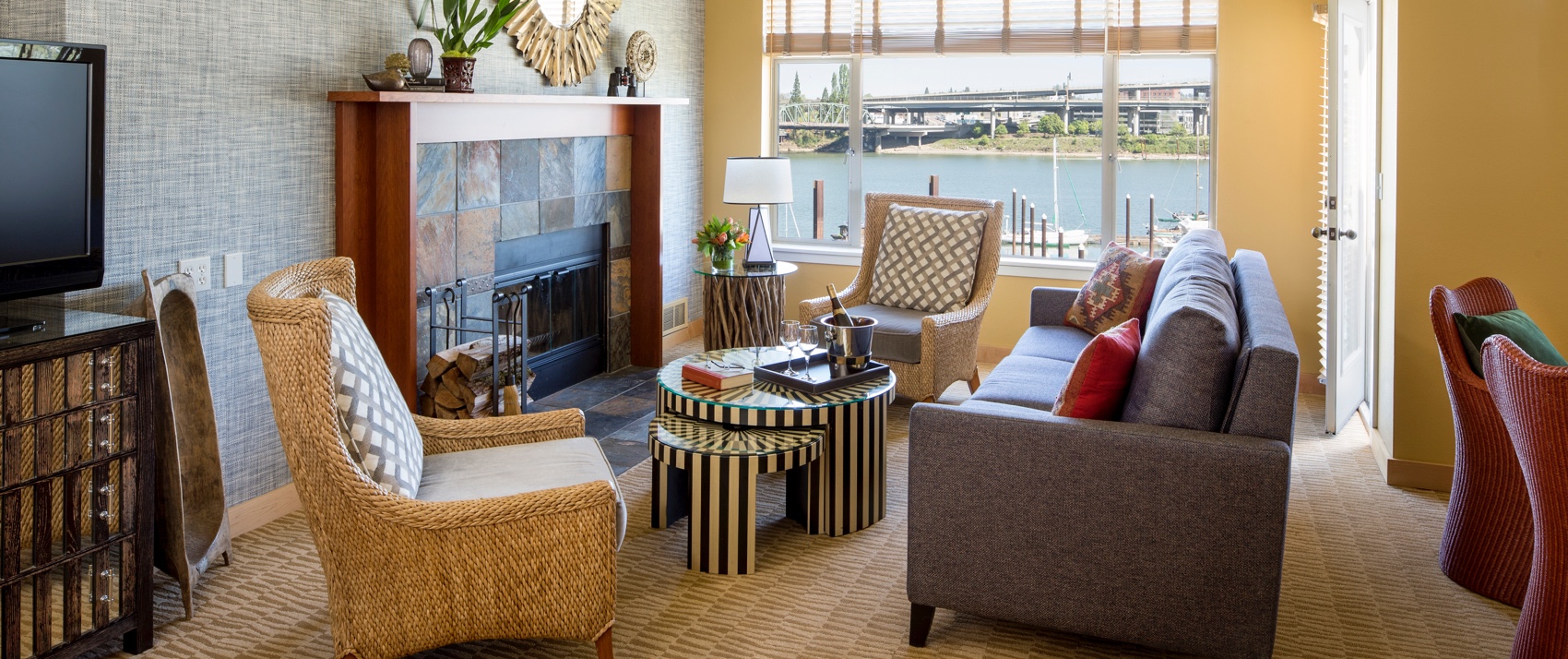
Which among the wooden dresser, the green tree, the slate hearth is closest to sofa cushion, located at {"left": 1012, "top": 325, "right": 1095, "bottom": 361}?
the green tree

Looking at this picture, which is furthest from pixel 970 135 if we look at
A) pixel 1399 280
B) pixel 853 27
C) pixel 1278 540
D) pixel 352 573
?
pixel 352 573

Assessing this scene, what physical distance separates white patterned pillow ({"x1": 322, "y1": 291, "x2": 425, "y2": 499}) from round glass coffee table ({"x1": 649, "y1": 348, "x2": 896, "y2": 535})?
0.84 m

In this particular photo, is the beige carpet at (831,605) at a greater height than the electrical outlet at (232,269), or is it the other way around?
the electrical outlet at (232,269)

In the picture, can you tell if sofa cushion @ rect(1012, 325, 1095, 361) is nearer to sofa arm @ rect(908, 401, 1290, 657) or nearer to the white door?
the white door

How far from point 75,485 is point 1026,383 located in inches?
106

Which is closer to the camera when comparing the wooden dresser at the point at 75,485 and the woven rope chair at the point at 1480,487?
the wooden dresser at the point at 75,485

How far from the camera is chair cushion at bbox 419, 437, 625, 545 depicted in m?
2.62

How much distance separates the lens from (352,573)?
2.41 meters

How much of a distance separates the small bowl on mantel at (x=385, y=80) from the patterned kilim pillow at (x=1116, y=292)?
9.13 feet

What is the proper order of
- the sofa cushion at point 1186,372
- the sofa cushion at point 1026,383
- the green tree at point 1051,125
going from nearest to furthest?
1. the sofa cushion at point 1186,372
2. the sofa cushion at point 1026,383
3. the green tree at point 1051,125

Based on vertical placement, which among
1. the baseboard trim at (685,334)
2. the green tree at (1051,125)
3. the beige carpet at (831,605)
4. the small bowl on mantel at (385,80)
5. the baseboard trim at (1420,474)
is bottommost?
the beige carpet at (831,605)

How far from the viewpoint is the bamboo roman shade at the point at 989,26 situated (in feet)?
18.6

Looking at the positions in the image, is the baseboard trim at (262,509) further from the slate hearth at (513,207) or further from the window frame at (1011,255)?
the window frame at (1011,255)

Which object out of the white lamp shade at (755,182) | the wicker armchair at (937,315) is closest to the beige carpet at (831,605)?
the wicker armchair at (937,315)
